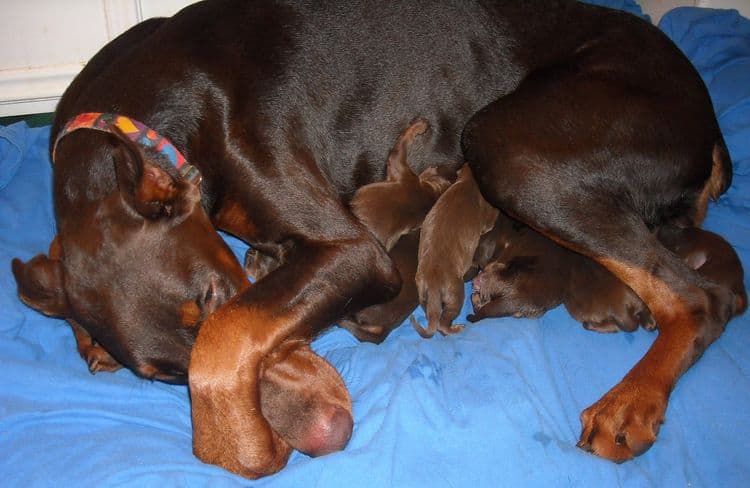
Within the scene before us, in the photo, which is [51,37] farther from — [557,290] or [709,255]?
[709,255]

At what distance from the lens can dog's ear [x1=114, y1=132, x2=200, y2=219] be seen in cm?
221

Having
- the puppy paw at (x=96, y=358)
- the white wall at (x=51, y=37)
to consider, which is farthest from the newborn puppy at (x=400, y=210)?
the white wall at (x=51, y=37)

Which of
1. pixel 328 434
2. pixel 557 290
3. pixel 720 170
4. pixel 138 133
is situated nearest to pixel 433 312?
pixel 557 290

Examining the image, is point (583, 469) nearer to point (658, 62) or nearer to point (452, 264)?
point (452, 264)

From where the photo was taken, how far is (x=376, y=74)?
3.16 metres

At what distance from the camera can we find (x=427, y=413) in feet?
8.45

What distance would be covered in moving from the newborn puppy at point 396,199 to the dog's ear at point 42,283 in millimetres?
1301

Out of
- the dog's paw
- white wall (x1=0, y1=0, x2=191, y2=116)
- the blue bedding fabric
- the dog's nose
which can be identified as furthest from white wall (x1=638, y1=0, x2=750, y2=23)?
the dog's nose

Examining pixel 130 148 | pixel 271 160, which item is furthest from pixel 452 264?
pixel 130 148

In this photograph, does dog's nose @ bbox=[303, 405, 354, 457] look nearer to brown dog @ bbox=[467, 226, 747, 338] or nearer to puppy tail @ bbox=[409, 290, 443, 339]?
puppy tail @ bbox=[409, 290, 443, 339]

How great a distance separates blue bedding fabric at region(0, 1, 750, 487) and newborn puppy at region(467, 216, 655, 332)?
3.6 inches

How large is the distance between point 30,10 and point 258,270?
8.16 feet

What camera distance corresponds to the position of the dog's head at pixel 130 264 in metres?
2.30

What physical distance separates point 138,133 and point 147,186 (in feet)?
0.90
